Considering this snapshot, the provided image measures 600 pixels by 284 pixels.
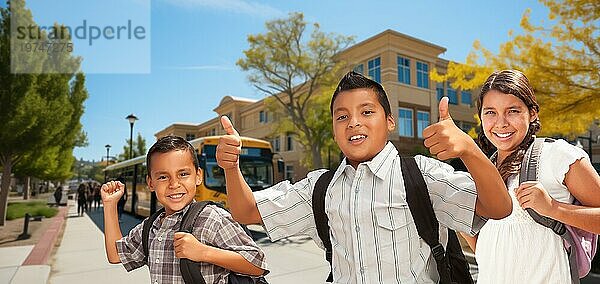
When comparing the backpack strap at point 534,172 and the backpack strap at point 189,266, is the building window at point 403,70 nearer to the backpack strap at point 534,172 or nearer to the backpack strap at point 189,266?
the backpack strap at point 534,172

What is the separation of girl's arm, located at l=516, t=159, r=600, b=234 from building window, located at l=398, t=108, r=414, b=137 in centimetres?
3073

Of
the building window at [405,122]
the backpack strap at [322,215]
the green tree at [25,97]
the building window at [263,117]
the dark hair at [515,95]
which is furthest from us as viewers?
the building window at [263,117]

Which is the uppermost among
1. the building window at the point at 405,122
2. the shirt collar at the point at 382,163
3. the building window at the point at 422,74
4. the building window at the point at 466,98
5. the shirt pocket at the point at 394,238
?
the building window at the point at 422,74

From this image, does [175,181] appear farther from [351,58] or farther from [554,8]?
[351,58]

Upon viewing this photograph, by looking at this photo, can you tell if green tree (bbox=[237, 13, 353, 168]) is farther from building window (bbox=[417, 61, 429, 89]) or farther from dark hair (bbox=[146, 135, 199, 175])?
dark hair (bbox=[146, 135, 199, 175])

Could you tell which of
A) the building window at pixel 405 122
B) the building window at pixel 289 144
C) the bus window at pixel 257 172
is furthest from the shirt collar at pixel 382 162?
the building window at pixel 289 144

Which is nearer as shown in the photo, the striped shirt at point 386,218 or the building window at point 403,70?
the striped shirt at point 386,218

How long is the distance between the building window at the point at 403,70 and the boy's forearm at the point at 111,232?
3056cm

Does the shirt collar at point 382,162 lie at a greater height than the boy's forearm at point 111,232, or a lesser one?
greater

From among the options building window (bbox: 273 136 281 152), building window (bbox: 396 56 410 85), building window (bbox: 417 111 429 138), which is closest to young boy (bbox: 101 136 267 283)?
building window (bbox: 396 56 410 85)

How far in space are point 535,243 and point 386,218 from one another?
2.39 feet

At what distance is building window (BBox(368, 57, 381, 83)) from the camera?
104 ft

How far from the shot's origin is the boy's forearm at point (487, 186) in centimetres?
140

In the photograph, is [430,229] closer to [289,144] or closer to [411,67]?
[411,67]
